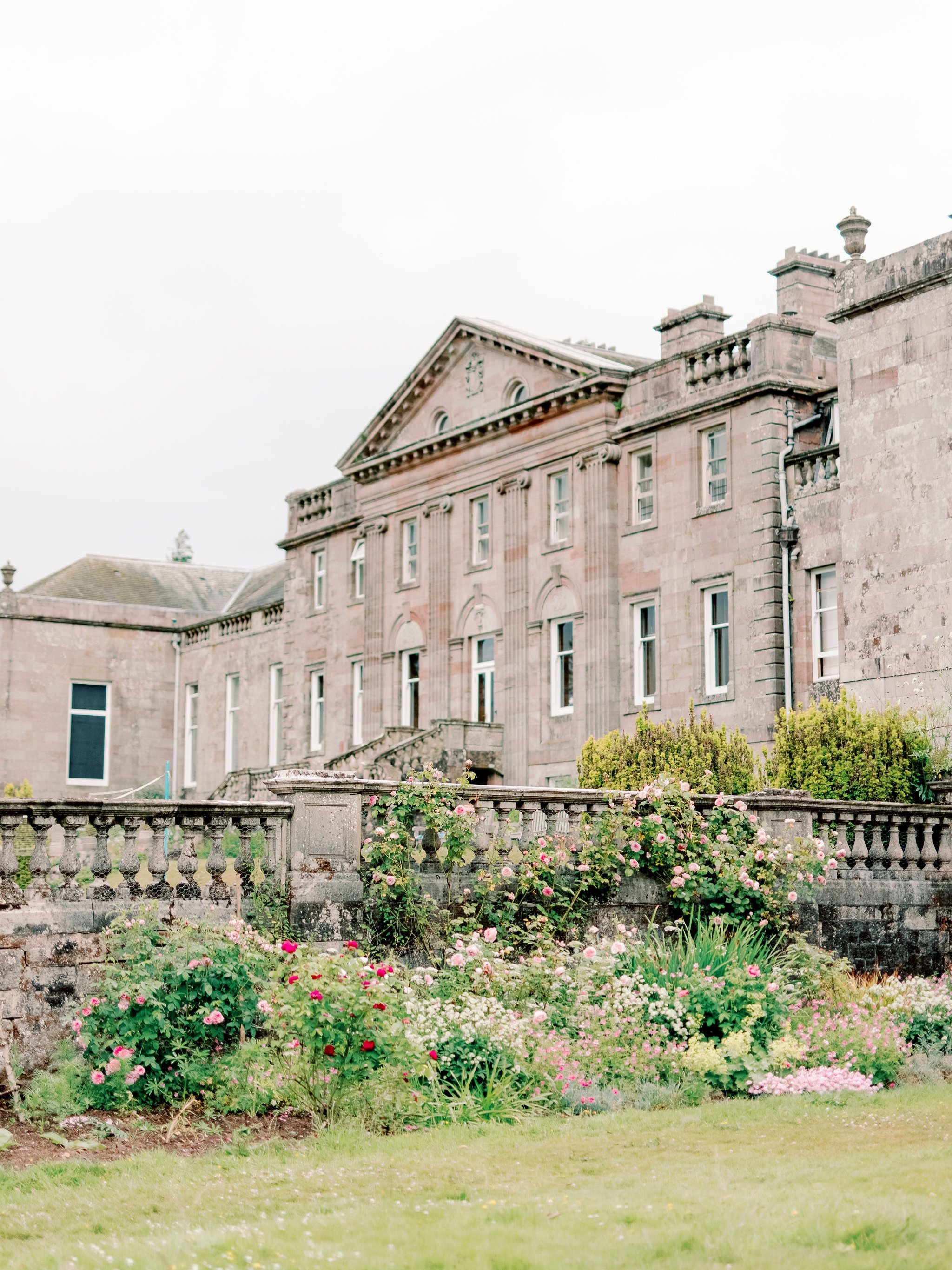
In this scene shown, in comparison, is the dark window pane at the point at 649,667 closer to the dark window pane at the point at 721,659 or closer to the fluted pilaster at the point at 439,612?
the dark window pane at the point at 721,659

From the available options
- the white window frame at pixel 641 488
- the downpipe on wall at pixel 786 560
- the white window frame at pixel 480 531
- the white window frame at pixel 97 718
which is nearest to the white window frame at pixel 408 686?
the white window frame at pixel 480 531

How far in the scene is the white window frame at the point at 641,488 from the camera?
104 feet

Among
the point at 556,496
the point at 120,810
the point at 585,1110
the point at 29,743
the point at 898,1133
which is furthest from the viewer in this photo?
the point at 29,743

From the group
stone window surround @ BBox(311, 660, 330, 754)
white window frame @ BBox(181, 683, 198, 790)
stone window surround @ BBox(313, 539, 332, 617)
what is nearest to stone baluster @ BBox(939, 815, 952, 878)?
stone window surround @ BBox(311, 660, 330, 754)

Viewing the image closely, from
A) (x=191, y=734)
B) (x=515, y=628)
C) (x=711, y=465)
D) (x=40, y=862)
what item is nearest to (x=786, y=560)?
(x=711, y=465)

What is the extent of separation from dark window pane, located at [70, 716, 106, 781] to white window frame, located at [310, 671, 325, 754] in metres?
8.35

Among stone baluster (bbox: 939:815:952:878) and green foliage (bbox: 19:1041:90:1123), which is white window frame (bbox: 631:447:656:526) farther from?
green foliage (bbox: 19:1041:90:1123)

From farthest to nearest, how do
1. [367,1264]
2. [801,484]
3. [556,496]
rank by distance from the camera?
[556,496]
[801,484]
[367,1264]

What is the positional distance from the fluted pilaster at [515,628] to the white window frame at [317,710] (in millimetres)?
8003

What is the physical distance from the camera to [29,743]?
45031 mm

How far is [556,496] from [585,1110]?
23.1 meters

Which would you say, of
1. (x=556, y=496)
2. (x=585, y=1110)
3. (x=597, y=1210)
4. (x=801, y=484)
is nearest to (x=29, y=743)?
(x=556, y=496)

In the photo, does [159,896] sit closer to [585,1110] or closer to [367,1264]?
[585,1110]

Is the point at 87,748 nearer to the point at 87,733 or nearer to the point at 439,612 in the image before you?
the point at 87,733
